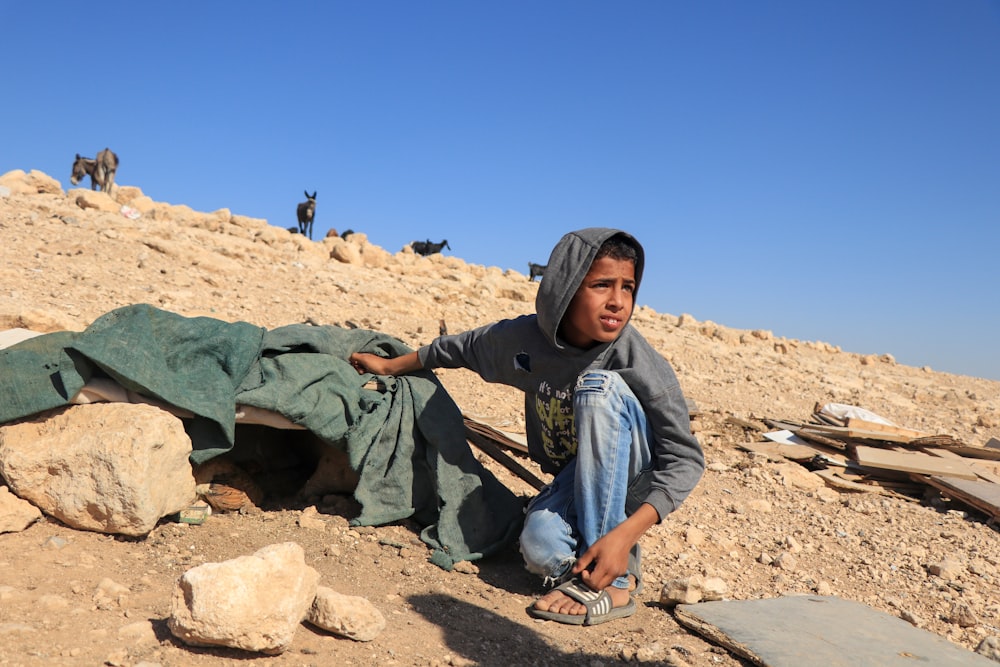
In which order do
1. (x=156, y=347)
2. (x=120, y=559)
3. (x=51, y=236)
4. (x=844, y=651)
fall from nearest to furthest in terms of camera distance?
1. (x=844, y=651)
2. (x=120, y=559)
3. (x=156, y=347)
4. (x=51, y=236)

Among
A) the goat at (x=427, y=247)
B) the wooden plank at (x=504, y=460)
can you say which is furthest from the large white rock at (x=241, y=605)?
the goat at (x=427, y=247)

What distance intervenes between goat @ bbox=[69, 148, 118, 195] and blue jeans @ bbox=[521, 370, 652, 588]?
1802 cm

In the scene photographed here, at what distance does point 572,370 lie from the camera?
2613mm

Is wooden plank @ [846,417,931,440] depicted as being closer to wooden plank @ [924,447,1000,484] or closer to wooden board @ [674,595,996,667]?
wooden plank @ [924,447,1000,484]

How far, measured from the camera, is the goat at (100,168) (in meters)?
17.4

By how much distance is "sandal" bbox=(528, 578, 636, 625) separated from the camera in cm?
228

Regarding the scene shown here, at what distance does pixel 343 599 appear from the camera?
193cm

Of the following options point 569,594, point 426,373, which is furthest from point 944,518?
point 426,373

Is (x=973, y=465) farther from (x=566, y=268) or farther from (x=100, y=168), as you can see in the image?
(x=100, y=168)

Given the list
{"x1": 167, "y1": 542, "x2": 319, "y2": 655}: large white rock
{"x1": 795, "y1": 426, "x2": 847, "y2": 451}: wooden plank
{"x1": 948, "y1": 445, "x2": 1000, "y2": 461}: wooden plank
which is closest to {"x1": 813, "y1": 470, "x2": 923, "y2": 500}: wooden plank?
{"x1": 795, "y1": 426, "x2": 847, "y2": 451}: wooden plank

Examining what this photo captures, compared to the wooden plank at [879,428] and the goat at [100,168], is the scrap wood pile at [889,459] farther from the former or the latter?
the goat at [100,168]

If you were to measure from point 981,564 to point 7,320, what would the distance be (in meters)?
4.63

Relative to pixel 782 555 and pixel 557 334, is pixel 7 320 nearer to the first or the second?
pixel 557 334

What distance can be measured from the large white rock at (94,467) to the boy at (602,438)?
1.34 metres
